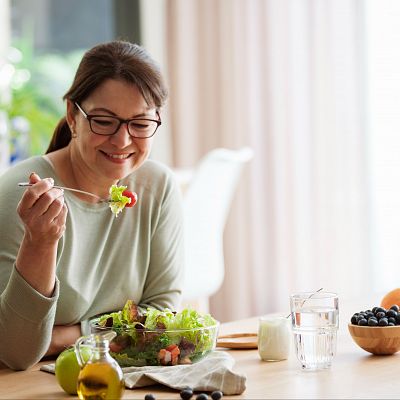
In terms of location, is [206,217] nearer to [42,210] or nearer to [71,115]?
[71,115]

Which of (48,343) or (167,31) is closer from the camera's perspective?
(48,343)

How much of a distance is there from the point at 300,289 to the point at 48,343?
2.63 m

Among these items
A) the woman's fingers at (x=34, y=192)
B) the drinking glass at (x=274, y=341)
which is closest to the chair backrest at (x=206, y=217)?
the drinking glass at (x=274, y=341)

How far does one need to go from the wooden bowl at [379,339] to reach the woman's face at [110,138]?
27.9 inches

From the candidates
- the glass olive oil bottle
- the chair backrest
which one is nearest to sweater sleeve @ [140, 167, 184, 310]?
the glass olive oil bottle

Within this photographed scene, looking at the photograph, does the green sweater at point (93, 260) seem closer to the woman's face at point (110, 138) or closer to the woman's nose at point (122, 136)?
the woman's face at point (110, 138)

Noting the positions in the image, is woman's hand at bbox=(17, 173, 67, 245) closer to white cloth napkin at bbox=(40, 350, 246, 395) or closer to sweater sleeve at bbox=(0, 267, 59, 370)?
sweater sleeve at bbox=(0, 267, 59, 370)

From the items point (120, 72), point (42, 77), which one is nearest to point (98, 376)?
point (120, 72)

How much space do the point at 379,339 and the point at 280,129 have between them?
2633 millimetres

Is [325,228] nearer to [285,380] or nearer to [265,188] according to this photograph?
[265,188]

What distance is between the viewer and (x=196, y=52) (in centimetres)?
473

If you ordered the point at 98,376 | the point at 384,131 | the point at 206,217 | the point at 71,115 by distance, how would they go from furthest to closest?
the point at 384,131, the point at 206,217, the point at 71,115, the point at 98,376

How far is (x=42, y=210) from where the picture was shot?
1.66 m

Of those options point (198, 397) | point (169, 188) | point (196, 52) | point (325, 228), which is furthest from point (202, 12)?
point (198, 397)
